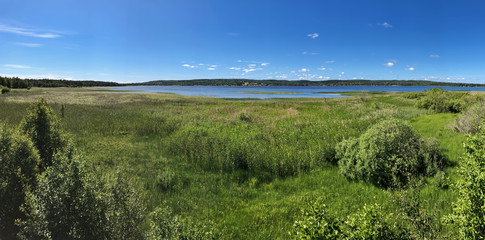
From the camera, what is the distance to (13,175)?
6309 mm

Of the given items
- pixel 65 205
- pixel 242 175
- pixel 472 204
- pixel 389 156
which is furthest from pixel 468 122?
pixel 65 205

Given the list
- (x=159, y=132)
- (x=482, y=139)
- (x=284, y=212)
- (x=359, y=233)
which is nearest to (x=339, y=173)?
(x=284, y=212)

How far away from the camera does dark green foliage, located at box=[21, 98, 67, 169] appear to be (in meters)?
8.45

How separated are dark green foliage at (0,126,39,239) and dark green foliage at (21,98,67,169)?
5.27 feet

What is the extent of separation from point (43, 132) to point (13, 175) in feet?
9.90

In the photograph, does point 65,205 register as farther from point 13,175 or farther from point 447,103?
point 447,103

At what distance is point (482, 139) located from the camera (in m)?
4.49

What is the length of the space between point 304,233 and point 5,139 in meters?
9.43

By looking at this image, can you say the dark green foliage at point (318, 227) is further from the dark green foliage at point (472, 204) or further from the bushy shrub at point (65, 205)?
the bushy shrub at point (65, 205)

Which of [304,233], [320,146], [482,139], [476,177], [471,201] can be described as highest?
[482,139]

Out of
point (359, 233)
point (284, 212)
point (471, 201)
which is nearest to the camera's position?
point (359, 233)

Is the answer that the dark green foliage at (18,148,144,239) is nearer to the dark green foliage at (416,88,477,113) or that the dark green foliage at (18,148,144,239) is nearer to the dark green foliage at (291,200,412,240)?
the dark green foliage at (291,200,412,240)

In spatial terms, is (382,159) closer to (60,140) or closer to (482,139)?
(482,139)

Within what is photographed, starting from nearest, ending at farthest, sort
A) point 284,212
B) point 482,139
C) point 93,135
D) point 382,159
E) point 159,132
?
point 482,139 < point 284,212 < point 382,159 < point 93,135 < point 159,132
